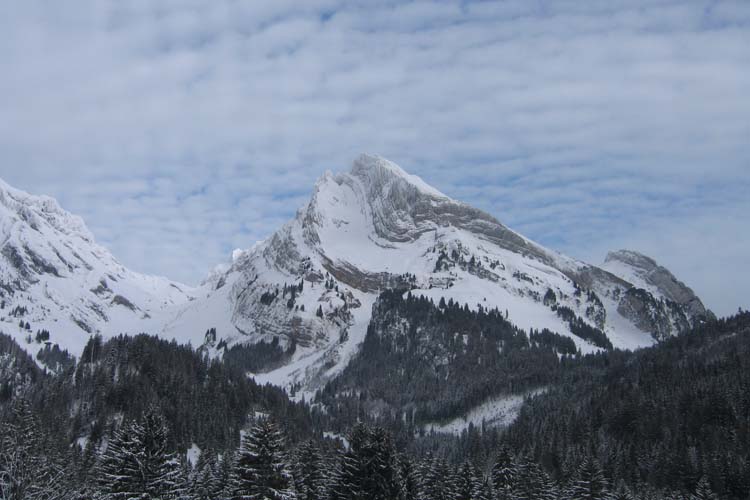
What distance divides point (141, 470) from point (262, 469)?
10.9 meters

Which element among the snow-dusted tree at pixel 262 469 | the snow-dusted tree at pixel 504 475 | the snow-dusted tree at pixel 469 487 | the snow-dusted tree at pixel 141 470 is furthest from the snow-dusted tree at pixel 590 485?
the snow-dusted tree at pixel 141 470

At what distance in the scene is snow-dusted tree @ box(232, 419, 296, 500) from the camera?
61.1 meters

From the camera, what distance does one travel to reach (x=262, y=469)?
2425 inches

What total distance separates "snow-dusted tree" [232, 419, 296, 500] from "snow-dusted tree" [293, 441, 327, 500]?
71.5 feet

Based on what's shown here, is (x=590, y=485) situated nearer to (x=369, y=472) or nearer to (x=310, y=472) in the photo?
(x=310, y=472)

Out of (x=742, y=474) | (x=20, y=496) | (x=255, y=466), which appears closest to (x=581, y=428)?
(x=742, y=474)

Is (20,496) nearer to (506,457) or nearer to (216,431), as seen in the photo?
(506,457)

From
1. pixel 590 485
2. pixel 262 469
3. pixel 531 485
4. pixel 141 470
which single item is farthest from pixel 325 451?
pixel 262 469

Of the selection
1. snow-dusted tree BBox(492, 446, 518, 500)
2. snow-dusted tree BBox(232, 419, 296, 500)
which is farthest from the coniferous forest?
snow-dusted tree BBox(492, 446, 518, 500)

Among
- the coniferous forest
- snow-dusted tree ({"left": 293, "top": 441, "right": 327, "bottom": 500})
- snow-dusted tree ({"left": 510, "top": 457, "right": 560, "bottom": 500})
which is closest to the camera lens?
the coniferous forest

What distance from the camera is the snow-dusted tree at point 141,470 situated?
→ 212 feet

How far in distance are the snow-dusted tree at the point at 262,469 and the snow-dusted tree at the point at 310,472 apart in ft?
71.5

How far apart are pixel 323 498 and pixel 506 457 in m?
42.3

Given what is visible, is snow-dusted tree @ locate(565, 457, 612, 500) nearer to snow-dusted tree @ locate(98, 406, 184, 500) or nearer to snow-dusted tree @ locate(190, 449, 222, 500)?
snow-dusted tree @ locate(190, 449, 222, 500)
